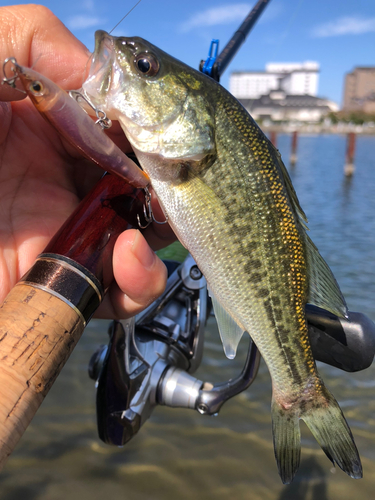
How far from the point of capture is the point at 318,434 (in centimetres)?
170

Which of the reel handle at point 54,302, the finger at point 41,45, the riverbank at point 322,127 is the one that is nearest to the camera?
the reel handle at point 54,302

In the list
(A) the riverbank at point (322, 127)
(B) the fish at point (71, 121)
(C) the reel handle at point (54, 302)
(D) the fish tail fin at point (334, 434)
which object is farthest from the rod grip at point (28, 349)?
(A) the riverbank at point (322, 127)

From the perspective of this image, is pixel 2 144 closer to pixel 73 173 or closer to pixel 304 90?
pixel 73 173

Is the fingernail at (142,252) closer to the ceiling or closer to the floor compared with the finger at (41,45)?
closer to the floor

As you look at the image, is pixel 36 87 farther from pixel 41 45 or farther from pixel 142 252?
pixel 41 45

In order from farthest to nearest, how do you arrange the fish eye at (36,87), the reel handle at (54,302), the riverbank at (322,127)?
the riverbank at (322,127) < the reel handle at (54,302) < the fish eye at (36,87)

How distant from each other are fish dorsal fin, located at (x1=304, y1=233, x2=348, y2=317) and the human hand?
67cm

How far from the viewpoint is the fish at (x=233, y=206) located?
156 centimetres

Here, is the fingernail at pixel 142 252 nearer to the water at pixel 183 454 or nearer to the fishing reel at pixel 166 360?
the fishing reel at pixel 166 360

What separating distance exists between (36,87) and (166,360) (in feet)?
6.68

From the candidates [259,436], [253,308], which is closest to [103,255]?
[253,308]

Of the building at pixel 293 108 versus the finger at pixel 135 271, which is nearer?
the finger at pixel 135 271

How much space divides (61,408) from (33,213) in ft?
7.81

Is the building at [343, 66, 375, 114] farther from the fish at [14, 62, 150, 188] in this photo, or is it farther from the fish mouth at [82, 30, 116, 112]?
the fish at [14, 62, 150, 188]
